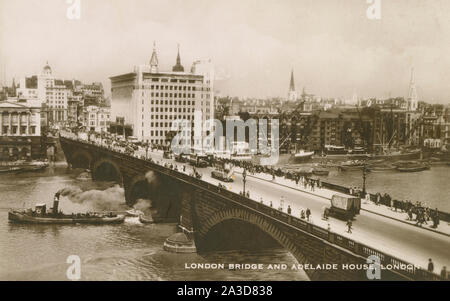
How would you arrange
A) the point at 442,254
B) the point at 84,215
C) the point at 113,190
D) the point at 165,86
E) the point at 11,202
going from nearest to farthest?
the point at 442,254 → the point at 84,215 → the point at 11,202 → the point at 113,190 → the point at 165,86

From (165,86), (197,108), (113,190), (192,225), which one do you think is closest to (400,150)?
(197,108)

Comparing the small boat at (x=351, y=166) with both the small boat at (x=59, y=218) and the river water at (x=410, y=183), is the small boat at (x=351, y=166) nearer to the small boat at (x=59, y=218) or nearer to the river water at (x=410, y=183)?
the river water at (x=410, y=183)

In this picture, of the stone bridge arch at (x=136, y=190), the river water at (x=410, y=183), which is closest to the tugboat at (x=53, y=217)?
the stone bridge arch at (x=136, y=190)

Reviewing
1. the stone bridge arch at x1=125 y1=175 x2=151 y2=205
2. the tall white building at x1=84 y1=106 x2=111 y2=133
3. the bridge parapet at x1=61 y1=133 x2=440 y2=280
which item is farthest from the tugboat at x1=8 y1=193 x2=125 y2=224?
the tall white building at x1=84 y1=106 x2=111 y2=133

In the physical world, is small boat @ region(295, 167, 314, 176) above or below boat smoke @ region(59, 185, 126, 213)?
above

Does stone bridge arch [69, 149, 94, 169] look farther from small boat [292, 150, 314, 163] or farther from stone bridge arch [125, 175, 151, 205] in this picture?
small boat [292, 150, 314, 163]

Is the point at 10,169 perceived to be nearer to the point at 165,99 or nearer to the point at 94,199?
the point at 94,199
